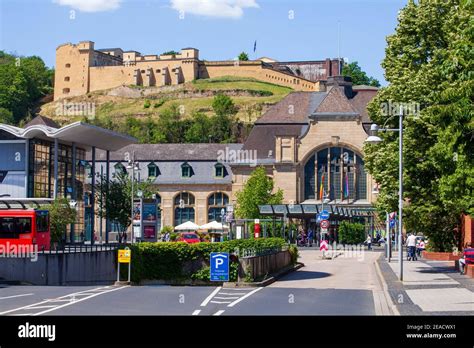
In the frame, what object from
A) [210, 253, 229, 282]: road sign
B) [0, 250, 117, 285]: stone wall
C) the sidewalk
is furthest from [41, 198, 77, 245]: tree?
[210, 253, 229, 282]: road sign

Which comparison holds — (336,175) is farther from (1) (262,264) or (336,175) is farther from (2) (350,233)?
(1) (262,264)

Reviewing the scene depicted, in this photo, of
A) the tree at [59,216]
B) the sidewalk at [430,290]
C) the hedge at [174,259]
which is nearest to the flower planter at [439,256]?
the sidewalk at [430,290]

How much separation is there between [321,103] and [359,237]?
19.8 m

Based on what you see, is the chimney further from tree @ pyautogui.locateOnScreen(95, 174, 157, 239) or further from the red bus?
the red bus

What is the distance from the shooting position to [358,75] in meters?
193

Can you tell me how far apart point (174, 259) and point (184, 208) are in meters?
65.7

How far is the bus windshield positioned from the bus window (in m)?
0.83

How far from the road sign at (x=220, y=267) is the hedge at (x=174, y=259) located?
9.31ft

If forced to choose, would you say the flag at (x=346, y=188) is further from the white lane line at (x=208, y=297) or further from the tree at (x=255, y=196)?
the white lane line at (x=208, y=297)

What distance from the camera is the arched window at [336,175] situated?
102m

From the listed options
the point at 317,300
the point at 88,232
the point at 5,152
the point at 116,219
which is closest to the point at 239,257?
the point at 317,300

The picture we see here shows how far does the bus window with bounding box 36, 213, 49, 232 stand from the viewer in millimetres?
48312

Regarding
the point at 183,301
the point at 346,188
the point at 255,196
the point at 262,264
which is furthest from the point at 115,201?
the point at 183,301
